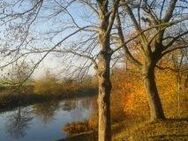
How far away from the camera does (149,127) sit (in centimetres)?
1830

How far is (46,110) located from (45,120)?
20.5ft

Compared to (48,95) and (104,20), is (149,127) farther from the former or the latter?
(48,95)

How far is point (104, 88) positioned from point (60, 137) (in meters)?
22.1

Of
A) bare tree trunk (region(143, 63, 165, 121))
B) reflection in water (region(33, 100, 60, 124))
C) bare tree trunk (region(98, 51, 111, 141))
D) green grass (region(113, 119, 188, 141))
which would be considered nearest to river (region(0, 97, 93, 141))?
reflection in water (region(33, 100, 60, 124))

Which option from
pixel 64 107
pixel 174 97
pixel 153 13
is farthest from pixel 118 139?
pixel 64 107

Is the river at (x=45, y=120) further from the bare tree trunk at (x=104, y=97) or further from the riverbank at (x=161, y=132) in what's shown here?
the bare tree trunk at (x=104, y=97)

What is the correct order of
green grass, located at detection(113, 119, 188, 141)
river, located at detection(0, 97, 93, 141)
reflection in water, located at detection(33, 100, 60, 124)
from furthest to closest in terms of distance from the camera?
1. reflection in water, located at detection(33, 100, 60, 124)
2. river, located at detection(0, 97, 93, 141)
3. green grass, located at detection(113, 119, 188, 141)

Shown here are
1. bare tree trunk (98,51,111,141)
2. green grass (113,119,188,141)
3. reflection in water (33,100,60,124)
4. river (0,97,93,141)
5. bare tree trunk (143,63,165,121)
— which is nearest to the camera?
bare tree trunk (98,51,111,141)

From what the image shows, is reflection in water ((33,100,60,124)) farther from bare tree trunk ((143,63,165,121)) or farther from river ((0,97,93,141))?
bare tree trunk ((143,63,165,121))

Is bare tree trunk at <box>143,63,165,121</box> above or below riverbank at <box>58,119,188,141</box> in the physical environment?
above

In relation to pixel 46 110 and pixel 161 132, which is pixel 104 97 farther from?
pixel 46 110

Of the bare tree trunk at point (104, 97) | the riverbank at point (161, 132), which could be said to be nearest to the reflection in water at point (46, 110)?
the riverbank at point (161, 132)

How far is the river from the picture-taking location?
33.8 metres

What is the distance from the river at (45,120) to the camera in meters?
33.8
